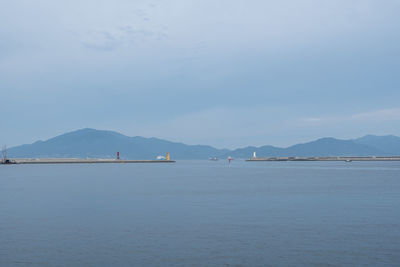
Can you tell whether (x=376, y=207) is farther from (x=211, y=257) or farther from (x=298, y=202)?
(x=211, y=257)

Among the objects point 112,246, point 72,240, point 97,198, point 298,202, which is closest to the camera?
point 112,246

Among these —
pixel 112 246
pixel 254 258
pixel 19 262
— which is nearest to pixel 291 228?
pixel 254 258

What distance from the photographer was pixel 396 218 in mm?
32250

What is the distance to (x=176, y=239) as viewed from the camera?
2530 centimetres

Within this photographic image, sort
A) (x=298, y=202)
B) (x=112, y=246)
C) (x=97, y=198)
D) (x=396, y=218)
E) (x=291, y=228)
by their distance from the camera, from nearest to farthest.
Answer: (x=112, y=246) → (x=291, y=228) → (x=396, y=218) → (x=298, y=202) → (x=97, y=198)

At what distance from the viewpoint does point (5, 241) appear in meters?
24.7

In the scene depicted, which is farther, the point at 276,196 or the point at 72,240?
the point at 276,196

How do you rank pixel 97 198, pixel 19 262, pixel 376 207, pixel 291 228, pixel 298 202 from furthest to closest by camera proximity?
pixel 97 198
pixel 298 202
pixel 376 207
pixel 291 228
pixel 19 262

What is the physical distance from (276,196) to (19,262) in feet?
116

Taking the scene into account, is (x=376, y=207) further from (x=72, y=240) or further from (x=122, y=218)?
(x=72, y=240)

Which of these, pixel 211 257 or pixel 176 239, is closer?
pixel 211 257

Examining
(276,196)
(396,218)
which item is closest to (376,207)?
(396,218)

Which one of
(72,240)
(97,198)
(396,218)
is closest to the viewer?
(72,240)

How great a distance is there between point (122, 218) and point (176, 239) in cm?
945
